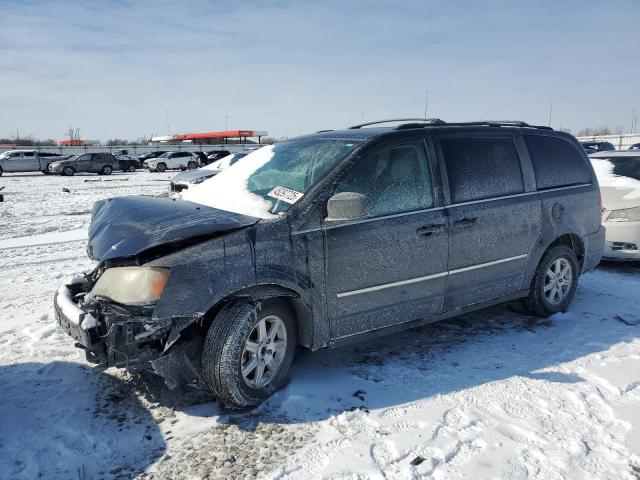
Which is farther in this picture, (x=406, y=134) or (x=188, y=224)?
(x=406, y=134)

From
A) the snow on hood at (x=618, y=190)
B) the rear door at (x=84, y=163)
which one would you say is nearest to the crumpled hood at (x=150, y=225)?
the snow on hood at (x=618, y=190)

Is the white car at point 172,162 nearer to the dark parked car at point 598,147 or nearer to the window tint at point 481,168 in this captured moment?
the dark parked car at point 598,147

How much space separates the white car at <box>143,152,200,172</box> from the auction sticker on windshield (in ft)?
108

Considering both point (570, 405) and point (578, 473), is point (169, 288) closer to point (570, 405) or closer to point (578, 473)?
point (578, 473)

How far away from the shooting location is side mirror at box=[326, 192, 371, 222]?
3.35 m

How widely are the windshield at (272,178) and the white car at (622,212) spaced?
4529mm

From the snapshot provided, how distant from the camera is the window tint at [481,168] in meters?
4.14

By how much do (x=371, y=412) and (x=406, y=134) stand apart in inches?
80.5

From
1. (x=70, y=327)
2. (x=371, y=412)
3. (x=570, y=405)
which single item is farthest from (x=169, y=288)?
(x=570, y=405)

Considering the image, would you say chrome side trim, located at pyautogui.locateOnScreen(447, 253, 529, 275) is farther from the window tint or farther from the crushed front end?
the crushed front end

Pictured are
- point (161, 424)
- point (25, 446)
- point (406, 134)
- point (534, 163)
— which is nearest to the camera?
point (25, 446)

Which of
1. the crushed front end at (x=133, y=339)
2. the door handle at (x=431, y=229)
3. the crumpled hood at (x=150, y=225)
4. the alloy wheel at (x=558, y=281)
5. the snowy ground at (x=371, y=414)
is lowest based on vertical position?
the snowy ground at (x=371, y=414)

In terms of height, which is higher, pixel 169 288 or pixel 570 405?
pixel 169 288

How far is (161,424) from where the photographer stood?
3145 millimetres
